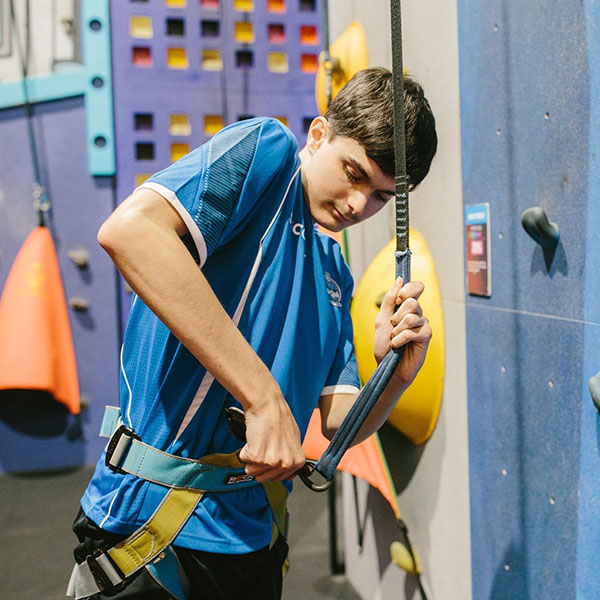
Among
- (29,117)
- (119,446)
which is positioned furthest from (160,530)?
(29,117)

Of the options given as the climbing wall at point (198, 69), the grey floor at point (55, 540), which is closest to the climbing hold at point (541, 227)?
the grey floor at point (55, 540)

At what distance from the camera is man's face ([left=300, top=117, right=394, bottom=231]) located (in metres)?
0.80

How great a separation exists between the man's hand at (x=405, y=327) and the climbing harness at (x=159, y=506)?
0.77ft

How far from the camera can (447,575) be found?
4.12 feet

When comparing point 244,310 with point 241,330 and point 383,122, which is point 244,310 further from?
point 383,122

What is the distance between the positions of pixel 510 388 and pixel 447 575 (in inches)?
18.2

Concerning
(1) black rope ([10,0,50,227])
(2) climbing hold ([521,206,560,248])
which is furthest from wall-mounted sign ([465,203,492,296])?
(1) black rope ([10,0,50,227])

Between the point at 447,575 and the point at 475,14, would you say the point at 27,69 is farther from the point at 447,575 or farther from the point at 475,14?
the point at 447,575

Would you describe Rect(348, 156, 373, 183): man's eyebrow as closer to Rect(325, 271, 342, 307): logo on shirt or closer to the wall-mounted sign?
Rect(325, 271, 342, 307): logo on shirt

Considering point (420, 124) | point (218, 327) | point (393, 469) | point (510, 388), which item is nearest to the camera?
point (218, 327)

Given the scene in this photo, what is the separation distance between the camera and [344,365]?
37.8 inches

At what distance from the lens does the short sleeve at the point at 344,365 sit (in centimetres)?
95

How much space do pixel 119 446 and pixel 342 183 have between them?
0.43 meters

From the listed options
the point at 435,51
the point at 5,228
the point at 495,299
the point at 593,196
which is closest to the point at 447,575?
the point at 495,299
